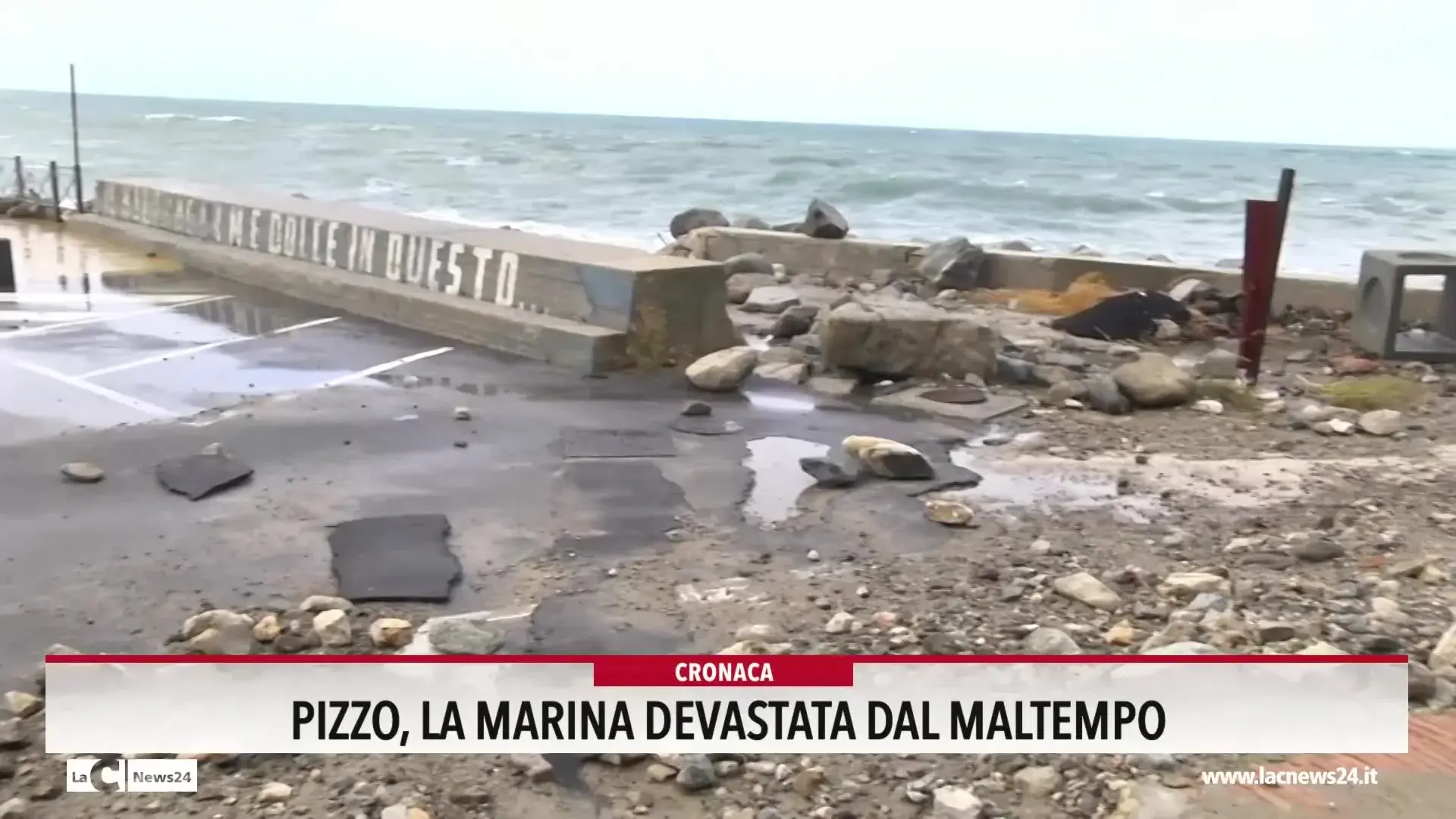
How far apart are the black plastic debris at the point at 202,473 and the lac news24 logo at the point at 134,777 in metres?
2.61

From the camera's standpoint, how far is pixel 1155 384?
8.05 meters

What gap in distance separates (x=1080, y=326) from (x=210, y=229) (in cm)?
895

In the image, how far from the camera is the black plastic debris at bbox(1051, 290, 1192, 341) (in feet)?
35.3

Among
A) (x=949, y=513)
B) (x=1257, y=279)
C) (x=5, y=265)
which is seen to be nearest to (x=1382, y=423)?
(x=1257, y=279)

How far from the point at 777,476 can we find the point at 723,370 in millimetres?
2003

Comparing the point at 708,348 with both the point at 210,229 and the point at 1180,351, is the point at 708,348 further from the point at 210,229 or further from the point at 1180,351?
the point at 210,229

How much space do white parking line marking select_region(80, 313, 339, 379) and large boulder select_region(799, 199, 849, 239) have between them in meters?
6.45

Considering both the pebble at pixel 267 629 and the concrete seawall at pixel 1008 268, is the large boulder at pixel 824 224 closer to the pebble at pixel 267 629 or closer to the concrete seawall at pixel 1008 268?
the concrete seawall at pixel 1008 268

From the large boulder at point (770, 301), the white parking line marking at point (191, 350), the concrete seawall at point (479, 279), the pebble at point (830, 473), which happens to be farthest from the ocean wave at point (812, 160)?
the pebble at point (830, 473)

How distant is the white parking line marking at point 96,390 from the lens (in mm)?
7457

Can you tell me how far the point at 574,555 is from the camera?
17.3ft

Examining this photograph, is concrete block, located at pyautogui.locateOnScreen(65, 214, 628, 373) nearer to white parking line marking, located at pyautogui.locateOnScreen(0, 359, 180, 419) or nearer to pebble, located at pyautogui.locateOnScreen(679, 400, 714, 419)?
pebble, located at pyautogui.locateOnScreen(679, 400, 714, 419)

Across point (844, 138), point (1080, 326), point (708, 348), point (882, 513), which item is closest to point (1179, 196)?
point (1080, 326)

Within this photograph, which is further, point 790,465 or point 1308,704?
point 790,465
